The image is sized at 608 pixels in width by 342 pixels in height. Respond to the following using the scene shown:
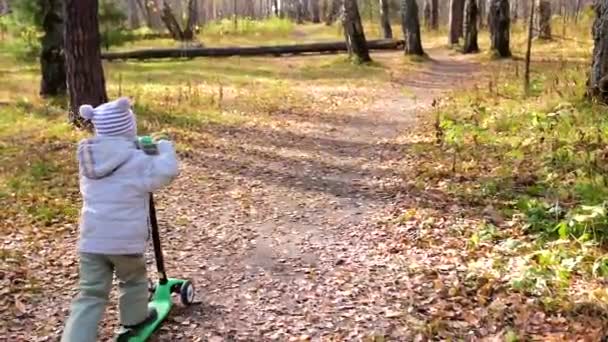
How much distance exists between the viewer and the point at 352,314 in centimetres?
502

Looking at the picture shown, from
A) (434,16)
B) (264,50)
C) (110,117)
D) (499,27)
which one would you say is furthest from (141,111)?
(434,16)

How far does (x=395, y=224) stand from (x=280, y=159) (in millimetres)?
3626

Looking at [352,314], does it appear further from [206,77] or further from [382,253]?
[206,77]

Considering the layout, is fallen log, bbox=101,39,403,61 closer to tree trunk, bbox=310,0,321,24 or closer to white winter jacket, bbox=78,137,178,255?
white winter jacket, bbox=78,137,178,255

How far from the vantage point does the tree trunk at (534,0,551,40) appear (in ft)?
88.3

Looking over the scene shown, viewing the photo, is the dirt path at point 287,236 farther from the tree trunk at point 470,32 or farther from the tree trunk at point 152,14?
the tree trunk at point 152,14

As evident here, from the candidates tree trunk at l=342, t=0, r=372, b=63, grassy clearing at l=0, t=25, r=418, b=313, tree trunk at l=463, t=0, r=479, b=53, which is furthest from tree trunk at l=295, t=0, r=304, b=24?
tree trunk at l=342, t=0, r=372, b=63

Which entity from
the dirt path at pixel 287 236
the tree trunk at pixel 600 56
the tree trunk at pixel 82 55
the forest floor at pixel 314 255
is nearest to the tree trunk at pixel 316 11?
the tree trunk at pixel 82 55

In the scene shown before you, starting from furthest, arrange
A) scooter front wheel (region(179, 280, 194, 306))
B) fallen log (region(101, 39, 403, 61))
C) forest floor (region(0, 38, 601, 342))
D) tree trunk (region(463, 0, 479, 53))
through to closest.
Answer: fallen log (region(101, 39, 403, 61)), tree trunk (region(463, 0, 479, 53)), scooter front wheel (region(179, 280, 194, 306)), forest floor (region(0, 38, 601, 342))

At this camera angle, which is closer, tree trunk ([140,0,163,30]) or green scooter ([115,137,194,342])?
green scooter ([115,137,194,342])

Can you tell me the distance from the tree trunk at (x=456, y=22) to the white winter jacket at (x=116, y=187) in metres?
25.8

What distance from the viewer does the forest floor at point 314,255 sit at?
4812 millimetres

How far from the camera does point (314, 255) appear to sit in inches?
247

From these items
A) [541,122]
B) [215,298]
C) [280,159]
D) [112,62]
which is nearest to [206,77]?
[112,62]
